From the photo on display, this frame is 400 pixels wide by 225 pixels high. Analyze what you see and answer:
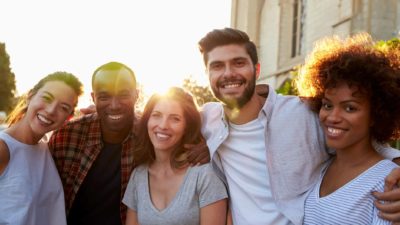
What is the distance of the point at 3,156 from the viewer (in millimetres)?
3273

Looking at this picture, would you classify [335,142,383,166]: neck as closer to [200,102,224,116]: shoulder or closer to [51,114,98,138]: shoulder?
[200,102,224,116]: shoulder

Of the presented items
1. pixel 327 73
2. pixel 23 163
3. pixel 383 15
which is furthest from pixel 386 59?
pixel 383 15

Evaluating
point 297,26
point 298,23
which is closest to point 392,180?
point 298,23

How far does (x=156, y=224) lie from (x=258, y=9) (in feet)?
87.5

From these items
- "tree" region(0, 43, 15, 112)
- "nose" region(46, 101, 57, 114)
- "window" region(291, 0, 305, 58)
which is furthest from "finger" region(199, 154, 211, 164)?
"tree" region(0, 43, 15, 112)

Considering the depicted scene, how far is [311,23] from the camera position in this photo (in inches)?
859

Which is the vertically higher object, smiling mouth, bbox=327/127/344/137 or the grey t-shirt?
smiling mouth, bbox=327/127/344/137

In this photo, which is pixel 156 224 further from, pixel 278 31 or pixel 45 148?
pixel 278 31

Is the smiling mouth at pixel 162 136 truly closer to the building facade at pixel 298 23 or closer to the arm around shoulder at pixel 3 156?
the arm around shoulder at pixel 3 156

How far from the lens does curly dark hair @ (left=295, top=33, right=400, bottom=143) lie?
9.64 feet

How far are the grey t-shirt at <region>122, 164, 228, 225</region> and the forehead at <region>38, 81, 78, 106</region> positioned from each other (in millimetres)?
969

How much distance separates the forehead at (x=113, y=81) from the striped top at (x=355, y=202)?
2022 mm

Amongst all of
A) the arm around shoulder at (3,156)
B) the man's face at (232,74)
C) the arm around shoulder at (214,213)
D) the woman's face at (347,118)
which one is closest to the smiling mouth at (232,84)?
the man's face at (232,74)

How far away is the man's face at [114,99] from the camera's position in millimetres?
3988
